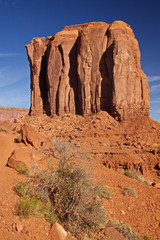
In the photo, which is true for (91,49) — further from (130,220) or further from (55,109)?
(130,220)

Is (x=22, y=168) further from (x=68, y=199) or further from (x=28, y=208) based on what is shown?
(x=28, y=208)

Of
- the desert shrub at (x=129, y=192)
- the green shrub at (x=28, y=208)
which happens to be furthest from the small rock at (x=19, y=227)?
the desert shrub at (x=129, y=192)

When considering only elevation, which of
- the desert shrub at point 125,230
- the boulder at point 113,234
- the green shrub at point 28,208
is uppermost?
the green shrub at point 28,208

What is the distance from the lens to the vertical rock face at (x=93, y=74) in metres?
26.0

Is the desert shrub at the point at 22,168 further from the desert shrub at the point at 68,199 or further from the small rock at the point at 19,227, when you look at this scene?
the small rock at the point at 19,227

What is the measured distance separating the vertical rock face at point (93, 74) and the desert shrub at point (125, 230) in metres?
20.3

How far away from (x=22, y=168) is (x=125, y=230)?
148 inches

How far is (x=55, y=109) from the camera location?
3039 centimetres

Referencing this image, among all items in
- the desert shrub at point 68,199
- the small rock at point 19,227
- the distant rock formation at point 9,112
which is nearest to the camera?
the small rock at point 19,227

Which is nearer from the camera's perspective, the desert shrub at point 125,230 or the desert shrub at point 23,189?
the desert shrub at point 23,189

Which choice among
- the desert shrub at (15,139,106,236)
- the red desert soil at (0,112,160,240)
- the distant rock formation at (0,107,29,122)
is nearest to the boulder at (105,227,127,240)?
the desert shrub at (15,139,106,236)

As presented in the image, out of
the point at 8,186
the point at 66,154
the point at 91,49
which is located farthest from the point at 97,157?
the point at 91,49

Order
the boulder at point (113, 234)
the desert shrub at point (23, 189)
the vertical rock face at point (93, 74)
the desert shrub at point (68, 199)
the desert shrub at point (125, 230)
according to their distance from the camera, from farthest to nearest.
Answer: the vertical rock face at point (93, 74)
the desert shrub at point (125, 230)
the boulder at point (113, 234)
the desert shrub at point (23, 189)
the desert shrub at point (68, 199)

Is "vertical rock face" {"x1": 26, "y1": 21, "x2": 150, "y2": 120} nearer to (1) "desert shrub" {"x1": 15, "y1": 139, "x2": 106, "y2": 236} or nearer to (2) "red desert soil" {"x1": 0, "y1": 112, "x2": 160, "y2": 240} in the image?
(2) "red desert soil" {"x1": 0, "y1": 112, "x2": 160, "y2": 240}
